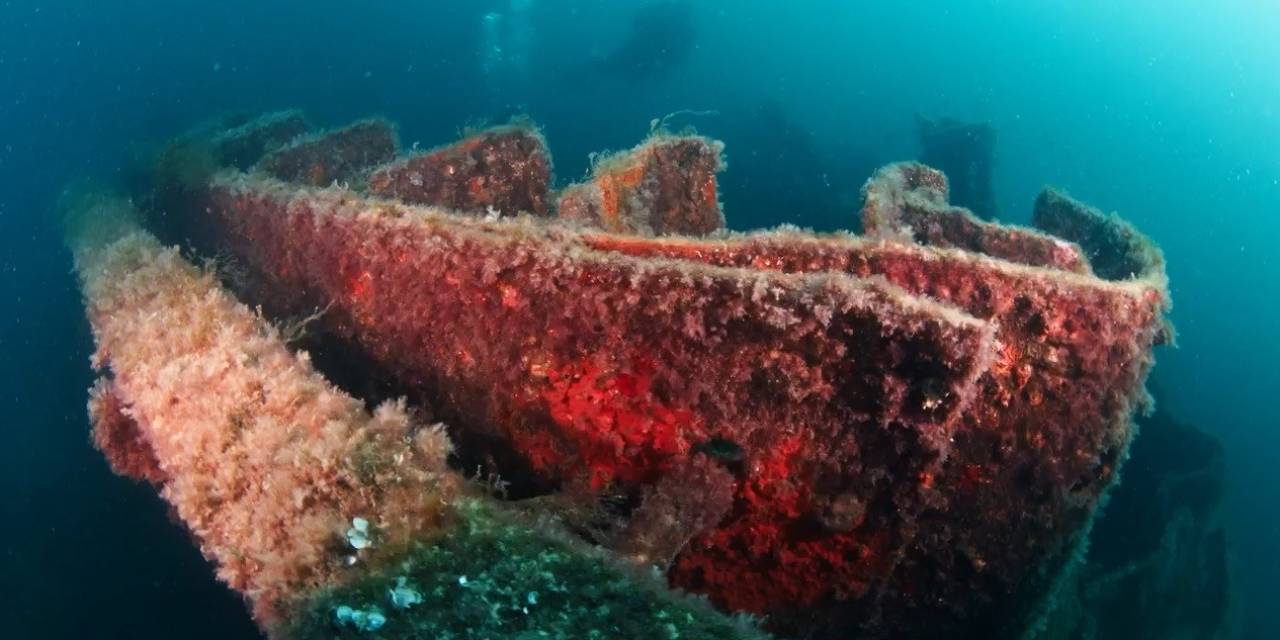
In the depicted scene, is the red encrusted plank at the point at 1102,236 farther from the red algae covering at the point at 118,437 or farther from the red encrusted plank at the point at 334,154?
the red encrusted plank at the point at 334,154

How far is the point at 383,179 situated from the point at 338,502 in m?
4.18

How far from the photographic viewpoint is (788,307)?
9.49ft

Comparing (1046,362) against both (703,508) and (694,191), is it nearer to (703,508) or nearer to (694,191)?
(703,508)

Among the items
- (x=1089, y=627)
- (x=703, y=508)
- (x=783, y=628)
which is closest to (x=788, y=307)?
(x=703, y=508)

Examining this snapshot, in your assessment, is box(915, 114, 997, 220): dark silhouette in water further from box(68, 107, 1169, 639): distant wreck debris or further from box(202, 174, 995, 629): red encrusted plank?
box(202, 174, 995, 629): red encrusted plank

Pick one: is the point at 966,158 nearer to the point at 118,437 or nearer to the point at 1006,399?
the point at 1006,399

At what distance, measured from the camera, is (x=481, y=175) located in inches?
255

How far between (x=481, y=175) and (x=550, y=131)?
19.9 meters

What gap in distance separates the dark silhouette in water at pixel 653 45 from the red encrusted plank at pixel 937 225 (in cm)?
2723

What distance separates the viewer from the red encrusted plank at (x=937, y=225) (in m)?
4.86

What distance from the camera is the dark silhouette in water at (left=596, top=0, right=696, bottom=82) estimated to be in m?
32.0

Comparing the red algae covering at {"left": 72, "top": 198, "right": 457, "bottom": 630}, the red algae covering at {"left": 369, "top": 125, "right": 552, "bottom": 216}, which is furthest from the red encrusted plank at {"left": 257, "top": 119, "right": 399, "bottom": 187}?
the red algae covering at {"left": 72, "top": 198, "right": 457, "bottom": 630}

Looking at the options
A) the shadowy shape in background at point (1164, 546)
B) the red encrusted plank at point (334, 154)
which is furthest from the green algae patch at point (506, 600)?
the shadowy shape in background at point (1164, 546)

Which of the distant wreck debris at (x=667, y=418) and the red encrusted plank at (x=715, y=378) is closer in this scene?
the distant wreck debris at (x=667, y=418)
